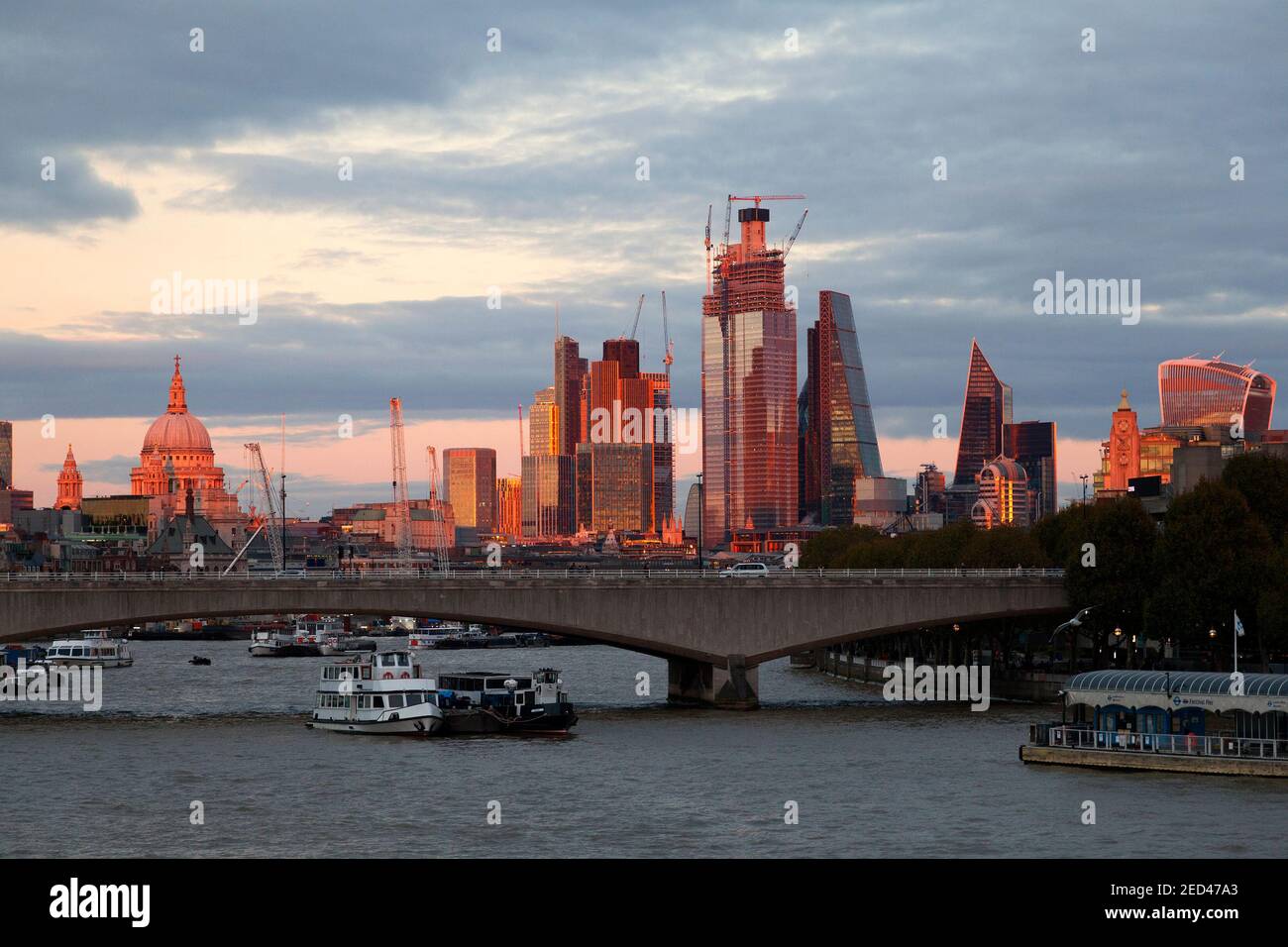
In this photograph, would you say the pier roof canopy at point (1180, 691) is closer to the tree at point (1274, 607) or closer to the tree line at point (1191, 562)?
A: the tree line at point (1191, 562)

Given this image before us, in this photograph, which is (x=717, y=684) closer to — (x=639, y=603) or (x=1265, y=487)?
(x=639, y=603)

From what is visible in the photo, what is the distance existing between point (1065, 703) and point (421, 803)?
30.8 metres

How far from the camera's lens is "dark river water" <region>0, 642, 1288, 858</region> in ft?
202

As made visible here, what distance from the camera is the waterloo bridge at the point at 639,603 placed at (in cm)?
10825

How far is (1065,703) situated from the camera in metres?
83.9

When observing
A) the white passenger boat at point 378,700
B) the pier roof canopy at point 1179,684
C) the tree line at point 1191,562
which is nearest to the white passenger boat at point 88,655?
the white passenger boat at point 378,700

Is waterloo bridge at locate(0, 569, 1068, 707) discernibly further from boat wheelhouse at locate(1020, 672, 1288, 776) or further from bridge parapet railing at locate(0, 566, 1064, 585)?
boat wheelhouse at locate(1020, 672, 1288, 776)

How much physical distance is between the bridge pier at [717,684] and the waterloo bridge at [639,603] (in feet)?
0.35

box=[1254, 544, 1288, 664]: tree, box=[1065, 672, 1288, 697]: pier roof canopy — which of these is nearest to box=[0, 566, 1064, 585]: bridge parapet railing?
box=[1254, 544, 1288, 664]: tree

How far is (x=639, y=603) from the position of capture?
11431cm

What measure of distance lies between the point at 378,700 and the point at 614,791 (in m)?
29.9

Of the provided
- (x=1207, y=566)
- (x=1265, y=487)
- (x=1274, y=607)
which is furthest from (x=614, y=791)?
(x=1265, y=487)
